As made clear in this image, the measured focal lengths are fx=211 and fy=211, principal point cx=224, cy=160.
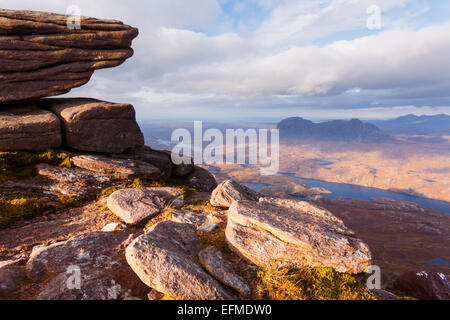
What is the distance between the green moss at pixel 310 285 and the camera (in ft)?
19.8

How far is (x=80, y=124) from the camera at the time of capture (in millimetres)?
17328

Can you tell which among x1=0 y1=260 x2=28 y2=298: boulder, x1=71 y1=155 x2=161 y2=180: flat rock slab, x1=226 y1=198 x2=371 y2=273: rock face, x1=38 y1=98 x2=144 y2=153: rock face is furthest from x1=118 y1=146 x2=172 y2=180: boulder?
x1=226 y1=198 x2=371 y2=273: rock face

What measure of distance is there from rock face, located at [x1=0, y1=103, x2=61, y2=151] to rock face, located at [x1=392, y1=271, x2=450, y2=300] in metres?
24.3

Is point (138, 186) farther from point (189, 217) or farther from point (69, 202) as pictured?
point (189, 217)

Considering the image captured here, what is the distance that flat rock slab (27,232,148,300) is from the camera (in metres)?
5.48

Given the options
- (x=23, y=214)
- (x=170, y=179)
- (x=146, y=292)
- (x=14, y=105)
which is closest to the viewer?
(x=146, y=292)

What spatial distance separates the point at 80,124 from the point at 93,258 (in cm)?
1424

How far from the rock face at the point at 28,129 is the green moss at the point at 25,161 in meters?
0.71

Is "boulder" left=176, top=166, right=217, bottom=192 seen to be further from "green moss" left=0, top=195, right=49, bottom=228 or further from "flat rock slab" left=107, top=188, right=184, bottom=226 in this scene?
"green moss" left=0, top=195, right=49, bottom=228

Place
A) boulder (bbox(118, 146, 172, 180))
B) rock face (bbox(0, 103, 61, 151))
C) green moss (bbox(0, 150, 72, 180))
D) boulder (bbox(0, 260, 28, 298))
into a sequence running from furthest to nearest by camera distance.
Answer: boulder (bbox(118, 146, 172, 180)) < rock face (bbox(0, 103, 61, 151)) < green moss (bbox(0, 150, 72, 180)) < boulder (bbox(0, 260, 28, 298))

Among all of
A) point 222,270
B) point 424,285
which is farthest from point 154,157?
point 424,285

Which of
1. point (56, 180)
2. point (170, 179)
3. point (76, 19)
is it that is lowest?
point (170, 179)
